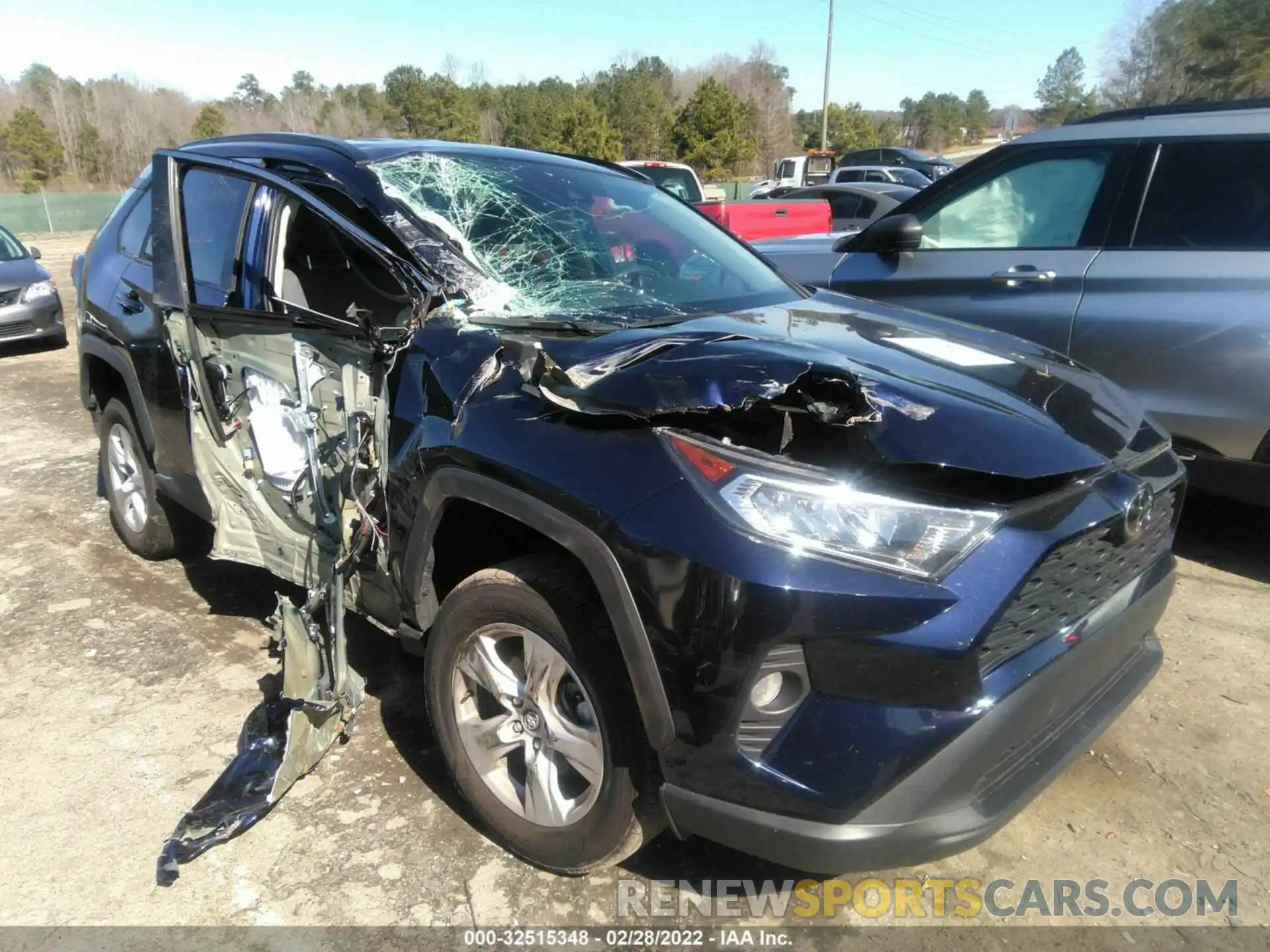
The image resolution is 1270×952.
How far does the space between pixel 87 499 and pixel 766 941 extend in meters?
4.89

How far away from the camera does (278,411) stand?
3082 millimetres

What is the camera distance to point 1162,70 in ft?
156

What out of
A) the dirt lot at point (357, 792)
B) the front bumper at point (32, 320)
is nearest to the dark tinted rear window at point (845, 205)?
the dirt lot at point (357, 792)

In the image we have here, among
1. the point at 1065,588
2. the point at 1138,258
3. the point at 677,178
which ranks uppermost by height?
the point at 677,178

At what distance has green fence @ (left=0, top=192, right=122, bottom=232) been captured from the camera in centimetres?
3269

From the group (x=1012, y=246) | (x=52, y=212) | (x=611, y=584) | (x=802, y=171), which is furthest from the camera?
(x=52, y=212)

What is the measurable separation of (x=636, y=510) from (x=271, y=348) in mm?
1718

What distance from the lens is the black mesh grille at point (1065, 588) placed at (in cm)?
186

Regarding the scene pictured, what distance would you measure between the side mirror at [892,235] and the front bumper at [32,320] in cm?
949

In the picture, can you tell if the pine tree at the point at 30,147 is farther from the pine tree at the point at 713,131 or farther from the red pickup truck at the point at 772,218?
the red pickup truck at the point at 772,218

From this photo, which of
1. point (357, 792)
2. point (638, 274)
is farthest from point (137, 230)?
point (357, 792)

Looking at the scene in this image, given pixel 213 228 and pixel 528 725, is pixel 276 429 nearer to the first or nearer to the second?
pixel 213 228

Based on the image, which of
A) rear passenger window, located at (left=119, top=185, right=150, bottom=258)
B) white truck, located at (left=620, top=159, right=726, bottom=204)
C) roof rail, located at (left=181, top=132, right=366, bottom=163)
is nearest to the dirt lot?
rear passenger window, located at (left=119, top=185, right=150, bottom=258)

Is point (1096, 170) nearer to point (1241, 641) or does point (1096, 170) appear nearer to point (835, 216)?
point (1241, 641)
